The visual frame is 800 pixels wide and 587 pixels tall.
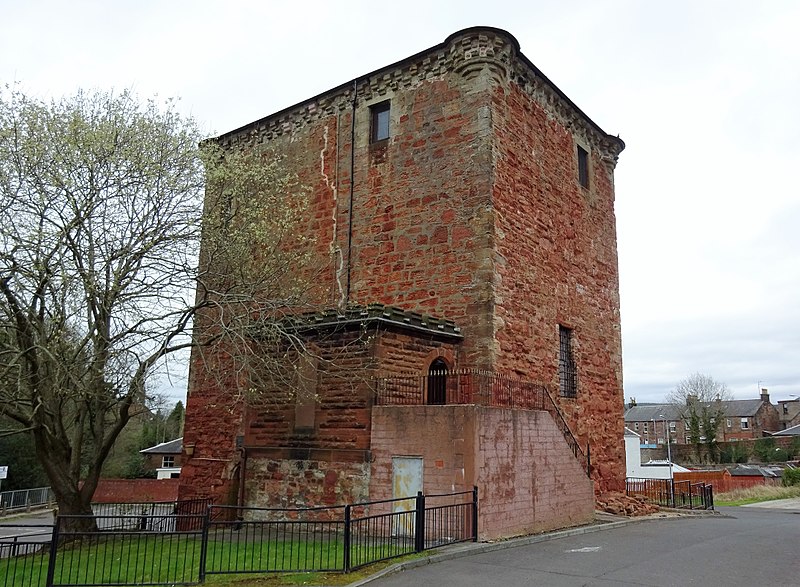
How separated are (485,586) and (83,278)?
27.9 ft

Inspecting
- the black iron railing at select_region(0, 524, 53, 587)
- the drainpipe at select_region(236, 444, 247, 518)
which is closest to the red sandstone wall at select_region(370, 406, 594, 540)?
the drainpipe at select_region(236, 444, 247, 518)

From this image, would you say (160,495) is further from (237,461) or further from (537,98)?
(537,98)

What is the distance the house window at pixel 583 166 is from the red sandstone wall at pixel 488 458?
912 centimetres

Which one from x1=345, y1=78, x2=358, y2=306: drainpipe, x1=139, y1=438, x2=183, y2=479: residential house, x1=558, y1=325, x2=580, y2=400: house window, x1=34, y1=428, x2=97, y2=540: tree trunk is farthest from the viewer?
x1=139, y1=438, x2=183, y2=479: residential house

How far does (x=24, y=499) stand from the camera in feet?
116

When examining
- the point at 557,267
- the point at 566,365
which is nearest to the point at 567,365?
the point at 566,365

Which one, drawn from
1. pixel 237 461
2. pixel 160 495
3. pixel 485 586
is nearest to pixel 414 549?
pixel 485 586

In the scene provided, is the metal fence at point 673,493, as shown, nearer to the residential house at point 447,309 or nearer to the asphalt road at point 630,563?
the residential house at point 447,309

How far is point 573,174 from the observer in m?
20.1

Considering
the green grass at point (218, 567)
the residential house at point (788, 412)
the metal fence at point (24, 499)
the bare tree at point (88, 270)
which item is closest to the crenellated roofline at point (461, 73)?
the bare tree at point (88, 270)

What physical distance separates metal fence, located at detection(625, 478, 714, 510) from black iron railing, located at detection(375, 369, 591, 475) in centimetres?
826

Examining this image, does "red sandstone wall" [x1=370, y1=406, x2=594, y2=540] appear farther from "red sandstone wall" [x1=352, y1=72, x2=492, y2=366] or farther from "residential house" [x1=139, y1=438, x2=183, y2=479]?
"residential house" [x1=139, y1=438, x2=183, y2=479]

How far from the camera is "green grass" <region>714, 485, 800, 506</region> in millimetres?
33391

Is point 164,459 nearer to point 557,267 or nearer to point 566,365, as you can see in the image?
point 566,365
